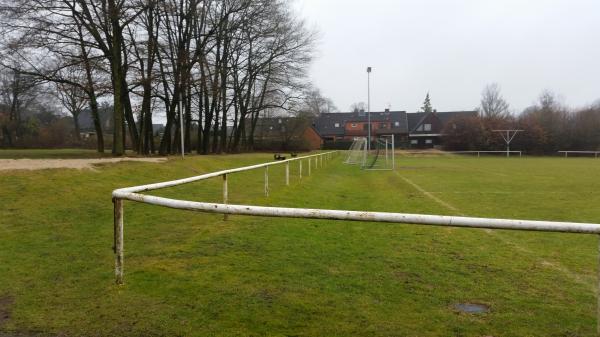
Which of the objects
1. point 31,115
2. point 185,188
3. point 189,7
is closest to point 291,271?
point 185,188

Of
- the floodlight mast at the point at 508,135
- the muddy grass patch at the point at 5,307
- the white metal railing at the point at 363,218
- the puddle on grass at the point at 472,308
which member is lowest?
the puddle on grass at the point at 472,308

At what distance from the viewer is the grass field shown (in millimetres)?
3471

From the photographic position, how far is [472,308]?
3.87m

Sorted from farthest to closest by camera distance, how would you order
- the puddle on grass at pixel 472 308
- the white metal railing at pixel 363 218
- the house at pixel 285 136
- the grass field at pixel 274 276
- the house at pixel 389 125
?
the house at pixel 389 125
the house at pixel 285 136
the puddle on grass at pixel 472 308
the grass field at pixel 274 276
the white metal railing at pixel 363 218

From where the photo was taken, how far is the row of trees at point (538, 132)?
59000 mm

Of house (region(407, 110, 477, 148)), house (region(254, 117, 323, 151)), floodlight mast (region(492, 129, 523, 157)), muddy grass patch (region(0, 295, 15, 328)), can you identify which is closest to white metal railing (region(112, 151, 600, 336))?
muddy grass patch (region(0, 295, 15, 328))

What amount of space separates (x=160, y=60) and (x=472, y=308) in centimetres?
3091

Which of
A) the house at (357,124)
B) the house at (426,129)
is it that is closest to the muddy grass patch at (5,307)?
the house at (426,129)

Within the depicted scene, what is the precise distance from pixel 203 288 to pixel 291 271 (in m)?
1.01

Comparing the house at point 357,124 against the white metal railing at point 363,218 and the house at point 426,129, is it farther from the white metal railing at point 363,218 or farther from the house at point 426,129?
→ the white metal railing at point 363,218

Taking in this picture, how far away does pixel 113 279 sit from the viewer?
444cm

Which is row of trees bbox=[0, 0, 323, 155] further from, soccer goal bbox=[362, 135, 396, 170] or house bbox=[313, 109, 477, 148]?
house bbox=[313, 109, 477, 148]

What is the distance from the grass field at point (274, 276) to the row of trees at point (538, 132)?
56.0m

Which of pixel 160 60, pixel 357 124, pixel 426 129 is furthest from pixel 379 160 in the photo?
pixel 426 129
